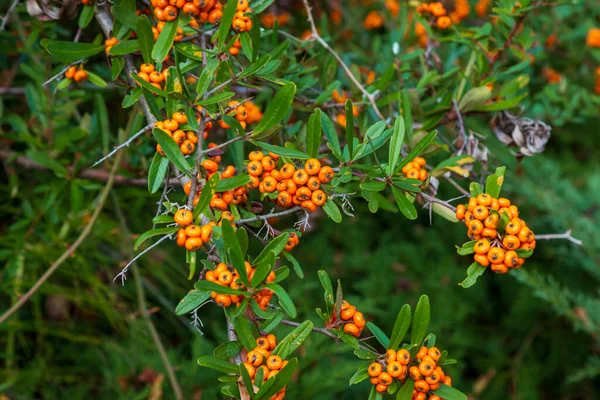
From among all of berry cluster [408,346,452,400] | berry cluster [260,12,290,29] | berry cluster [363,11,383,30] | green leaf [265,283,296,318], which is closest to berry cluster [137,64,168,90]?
green leaf [265,283,296,318]

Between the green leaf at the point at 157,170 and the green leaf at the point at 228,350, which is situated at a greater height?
the green leaf at the point at 157,170

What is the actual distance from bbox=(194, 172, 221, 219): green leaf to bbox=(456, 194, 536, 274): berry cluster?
0.45m

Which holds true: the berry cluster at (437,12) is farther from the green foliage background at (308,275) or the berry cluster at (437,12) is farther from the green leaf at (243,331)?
the green leaf at (243,331)

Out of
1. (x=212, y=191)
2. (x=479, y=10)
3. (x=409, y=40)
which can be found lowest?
(x=479, y=10)

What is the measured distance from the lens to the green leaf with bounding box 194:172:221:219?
3.23 ft

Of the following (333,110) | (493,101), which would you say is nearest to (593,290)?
(493,101)

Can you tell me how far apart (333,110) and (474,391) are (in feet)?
5.69

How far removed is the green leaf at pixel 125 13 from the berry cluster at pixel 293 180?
1.44 ft

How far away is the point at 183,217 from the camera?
3.20ft

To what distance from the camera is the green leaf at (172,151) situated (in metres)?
1.02

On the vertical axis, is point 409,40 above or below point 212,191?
below

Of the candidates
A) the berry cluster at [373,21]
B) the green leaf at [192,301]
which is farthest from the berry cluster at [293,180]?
the berry cluster at [373,21]

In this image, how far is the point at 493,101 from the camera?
1.66 meters

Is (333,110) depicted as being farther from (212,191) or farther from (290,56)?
(212,191)
